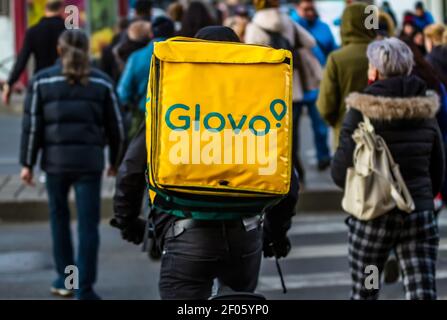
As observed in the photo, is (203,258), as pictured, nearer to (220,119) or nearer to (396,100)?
(220,119)

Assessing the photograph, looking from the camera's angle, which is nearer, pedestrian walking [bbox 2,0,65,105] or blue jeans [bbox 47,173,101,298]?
blue jeans [bbox 47,173,101,298]

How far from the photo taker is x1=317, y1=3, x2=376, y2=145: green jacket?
802 centimetres

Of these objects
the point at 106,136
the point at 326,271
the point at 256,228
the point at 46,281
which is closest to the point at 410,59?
the point at 256,228

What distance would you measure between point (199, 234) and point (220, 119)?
0.53 metres

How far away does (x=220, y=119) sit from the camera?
170 inches

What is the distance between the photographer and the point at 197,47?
4.41m

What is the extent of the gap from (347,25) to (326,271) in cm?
183

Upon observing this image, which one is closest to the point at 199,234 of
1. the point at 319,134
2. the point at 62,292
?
the point at 62,292

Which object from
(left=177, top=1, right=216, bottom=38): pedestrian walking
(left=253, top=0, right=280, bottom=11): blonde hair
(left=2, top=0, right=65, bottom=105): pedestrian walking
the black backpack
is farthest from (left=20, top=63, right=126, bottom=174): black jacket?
(left=2, top=0, right=65, bottom=105): pedestrian walking

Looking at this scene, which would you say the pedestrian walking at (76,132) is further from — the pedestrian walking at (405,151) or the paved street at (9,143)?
the paved street at (9,143)

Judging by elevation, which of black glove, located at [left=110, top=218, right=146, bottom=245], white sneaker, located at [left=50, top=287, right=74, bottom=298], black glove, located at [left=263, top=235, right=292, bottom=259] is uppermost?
black glove, located at [left=110, top=218, right=146, bottom=245]

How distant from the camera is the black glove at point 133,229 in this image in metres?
5.02

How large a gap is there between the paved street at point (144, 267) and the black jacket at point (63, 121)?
106 centimetres

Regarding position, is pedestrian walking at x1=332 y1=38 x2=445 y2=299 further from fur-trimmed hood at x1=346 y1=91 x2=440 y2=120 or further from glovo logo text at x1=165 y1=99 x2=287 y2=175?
glovo logo text at x1=165 y1=99 x2=287 y2=175
